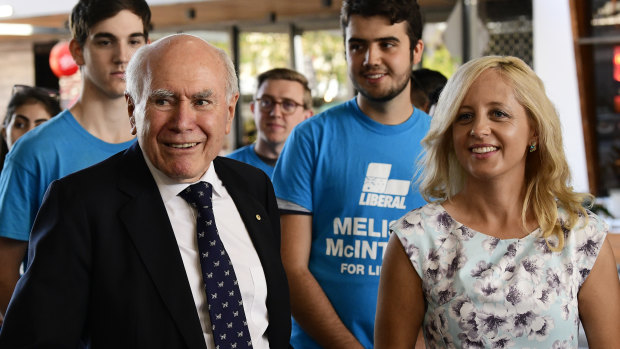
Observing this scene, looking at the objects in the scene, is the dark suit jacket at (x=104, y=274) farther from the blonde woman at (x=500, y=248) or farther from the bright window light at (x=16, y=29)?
the bright window light at (x=16, y=29)

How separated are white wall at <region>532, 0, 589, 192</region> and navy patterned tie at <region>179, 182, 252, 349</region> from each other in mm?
6880

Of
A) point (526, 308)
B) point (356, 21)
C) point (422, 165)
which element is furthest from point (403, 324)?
point (356, 21)

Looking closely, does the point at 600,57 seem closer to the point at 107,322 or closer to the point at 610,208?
the point at 610,208

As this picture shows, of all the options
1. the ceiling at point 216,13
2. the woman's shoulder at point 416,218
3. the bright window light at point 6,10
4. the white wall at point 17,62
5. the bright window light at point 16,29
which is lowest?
the woman's shoulder at point 416,218

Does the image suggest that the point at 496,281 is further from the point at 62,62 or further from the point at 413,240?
the point at 62,62

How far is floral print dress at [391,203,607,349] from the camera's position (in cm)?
172

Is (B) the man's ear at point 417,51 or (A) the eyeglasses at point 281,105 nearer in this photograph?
(B) the man's ear at point 417,51

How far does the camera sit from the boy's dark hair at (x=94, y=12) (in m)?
2.29

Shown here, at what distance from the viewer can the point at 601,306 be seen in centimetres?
178

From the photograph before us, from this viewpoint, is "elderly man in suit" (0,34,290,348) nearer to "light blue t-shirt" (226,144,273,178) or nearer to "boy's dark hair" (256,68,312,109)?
"light blue t-shirt" (226,144,273,178)

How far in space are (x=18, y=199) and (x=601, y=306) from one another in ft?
5.20

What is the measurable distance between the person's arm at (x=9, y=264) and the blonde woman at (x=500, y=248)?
103 cm

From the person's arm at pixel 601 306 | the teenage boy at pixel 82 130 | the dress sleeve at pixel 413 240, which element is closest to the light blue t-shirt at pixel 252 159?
the teenage boy at pixel 82 130

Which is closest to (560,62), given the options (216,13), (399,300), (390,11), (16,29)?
(216,13)
